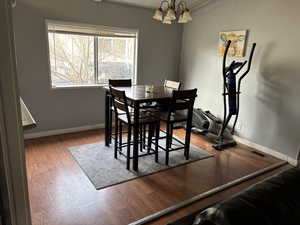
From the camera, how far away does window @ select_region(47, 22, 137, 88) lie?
3.49 m

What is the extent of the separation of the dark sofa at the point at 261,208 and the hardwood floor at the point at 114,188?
1260 millimetres

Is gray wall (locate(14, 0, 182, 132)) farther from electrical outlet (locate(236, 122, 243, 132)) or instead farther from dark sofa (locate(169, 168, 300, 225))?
dark sofa (locate(169, 168, 300, 225))

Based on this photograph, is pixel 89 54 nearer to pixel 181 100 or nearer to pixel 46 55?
pixel 46 55

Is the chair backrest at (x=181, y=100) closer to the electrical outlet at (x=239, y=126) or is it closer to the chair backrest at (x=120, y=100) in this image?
the chair backrest at (x=120, y=100)

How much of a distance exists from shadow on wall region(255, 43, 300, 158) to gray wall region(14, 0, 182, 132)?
78.5 inches

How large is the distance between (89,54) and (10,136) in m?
3.25

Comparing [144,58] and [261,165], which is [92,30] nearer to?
[144,58]

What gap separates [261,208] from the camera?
0.75 metres

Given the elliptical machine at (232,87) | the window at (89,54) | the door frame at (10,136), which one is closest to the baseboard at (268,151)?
the elliptical machine at (232,87)

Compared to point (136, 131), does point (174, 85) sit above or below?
above

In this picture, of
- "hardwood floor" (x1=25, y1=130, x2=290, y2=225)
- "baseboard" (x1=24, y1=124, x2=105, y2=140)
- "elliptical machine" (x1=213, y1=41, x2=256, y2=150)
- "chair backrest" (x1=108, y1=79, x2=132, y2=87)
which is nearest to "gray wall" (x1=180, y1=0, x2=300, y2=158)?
"elliptical machine" (x1=213, y1=41, x2=256, y2=150)

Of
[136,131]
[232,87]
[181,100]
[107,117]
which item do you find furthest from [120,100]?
[232,87]

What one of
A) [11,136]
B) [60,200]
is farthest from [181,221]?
[60,200]

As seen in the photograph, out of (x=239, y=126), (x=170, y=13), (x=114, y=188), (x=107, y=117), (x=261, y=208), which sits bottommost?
(x=114, y=188)
